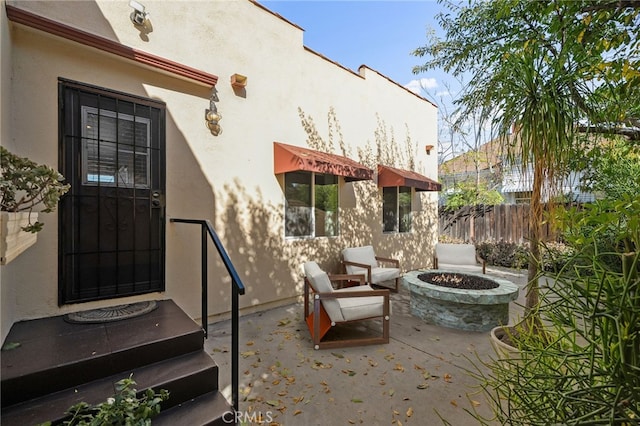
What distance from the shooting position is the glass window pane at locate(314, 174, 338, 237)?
5980mm

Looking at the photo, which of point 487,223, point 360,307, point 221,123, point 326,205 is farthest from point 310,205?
point 487,223

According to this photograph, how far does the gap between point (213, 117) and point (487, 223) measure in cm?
1020

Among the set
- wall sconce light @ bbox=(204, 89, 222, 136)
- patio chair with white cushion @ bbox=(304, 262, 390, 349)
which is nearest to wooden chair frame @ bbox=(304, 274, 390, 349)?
patio chair with white cushion @ bbox=(304, 262, 390, 349)

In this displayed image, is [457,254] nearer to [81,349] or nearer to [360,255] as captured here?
[360,255]

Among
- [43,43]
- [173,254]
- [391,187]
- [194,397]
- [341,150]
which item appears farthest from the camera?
[391,187]

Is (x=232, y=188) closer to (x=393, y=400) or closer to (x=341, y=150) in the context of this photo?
(x=341, y=150)

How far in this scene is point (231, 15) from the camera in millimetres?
4570

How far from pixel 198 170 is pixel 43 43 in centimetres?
203

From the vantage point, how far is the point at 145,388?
83.9 inches

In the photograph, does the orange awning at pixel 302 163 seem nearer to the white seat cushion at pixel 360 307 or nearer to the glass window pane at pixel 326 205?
the glass window pane at pixel 326 205

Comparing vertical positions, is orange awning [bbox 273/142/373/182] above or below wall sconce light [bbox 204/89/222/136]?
below

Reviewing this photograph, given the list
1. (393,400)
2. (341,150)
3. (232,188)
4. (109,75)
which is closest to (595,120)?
(393,400)

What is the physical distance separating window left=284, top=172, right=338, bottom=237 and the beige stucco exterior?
213 millimetres
